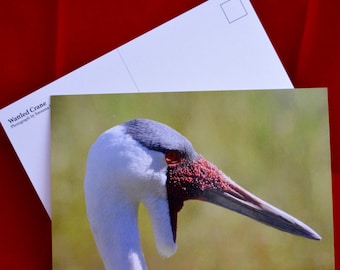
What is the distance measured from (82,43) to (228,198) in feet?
0.66

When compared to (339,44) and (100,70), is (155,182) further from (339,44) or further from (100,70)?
(339,44)

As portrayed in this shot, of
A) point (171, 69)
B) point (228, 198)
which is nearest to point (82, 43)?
point (171, 69)

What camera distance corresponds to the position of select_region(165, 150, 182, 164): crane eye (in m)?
0.45

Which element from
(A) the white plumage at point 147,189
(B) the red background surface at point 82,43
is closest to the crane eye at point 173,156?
(A) the white plumage at point 147,189

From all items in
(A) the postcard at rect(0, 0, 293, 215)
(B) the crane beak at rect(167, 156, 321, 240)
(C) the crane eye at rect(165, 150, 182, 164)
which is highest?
(A) the postcard at rect(0, 0, 293, 215)

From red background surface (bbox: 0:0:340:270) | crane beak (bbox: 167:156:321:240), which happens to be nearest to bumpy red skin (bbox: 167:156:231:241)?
crane beak (bbox: 167:156:321:240)

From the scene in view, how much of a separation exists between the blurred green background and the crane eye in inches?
0.9

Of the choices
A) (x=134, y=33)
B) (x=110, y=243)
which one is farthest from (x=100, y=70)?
(x=110, y=243)

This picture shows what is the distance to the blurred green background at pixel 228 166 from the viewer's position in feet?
1.51

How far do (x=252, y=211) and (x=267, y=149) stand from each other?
2.3 inches

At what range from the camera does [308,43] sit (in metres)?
0.49

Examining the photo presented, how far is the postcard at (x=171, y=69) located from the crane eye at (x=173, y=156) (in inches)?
2.5

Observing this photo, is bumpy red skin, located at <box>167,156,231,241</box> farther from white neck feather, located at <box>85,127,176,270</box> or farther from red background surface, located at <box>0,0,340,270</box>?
red background surface, located at <box>0,0,340,270</box>

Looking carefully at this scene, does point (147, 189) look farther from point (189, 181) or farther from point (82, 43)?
point (82, 43)
